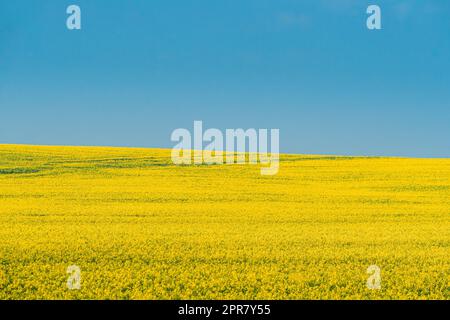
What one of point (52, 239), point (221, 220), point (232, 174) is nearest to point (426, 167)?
point (232, 174)

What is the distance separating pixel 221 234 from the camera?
→ 12758mm

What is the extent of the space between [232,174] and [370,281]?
20.6 metres

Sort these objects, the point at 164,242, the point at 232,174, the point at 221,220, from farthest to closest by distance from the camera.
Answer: the point at 232,174 → the point at 221,220 → the point at 164,242

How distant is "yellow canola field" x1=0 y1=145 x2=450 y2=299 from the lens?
27.2ft

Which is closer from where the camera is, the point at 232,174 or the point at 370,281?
the point at 370,281

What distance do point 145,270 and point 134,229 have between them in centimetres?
448

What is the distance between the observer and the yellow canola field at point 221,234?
8.30m

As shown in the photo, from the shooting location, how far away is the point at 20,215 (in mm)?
15875
